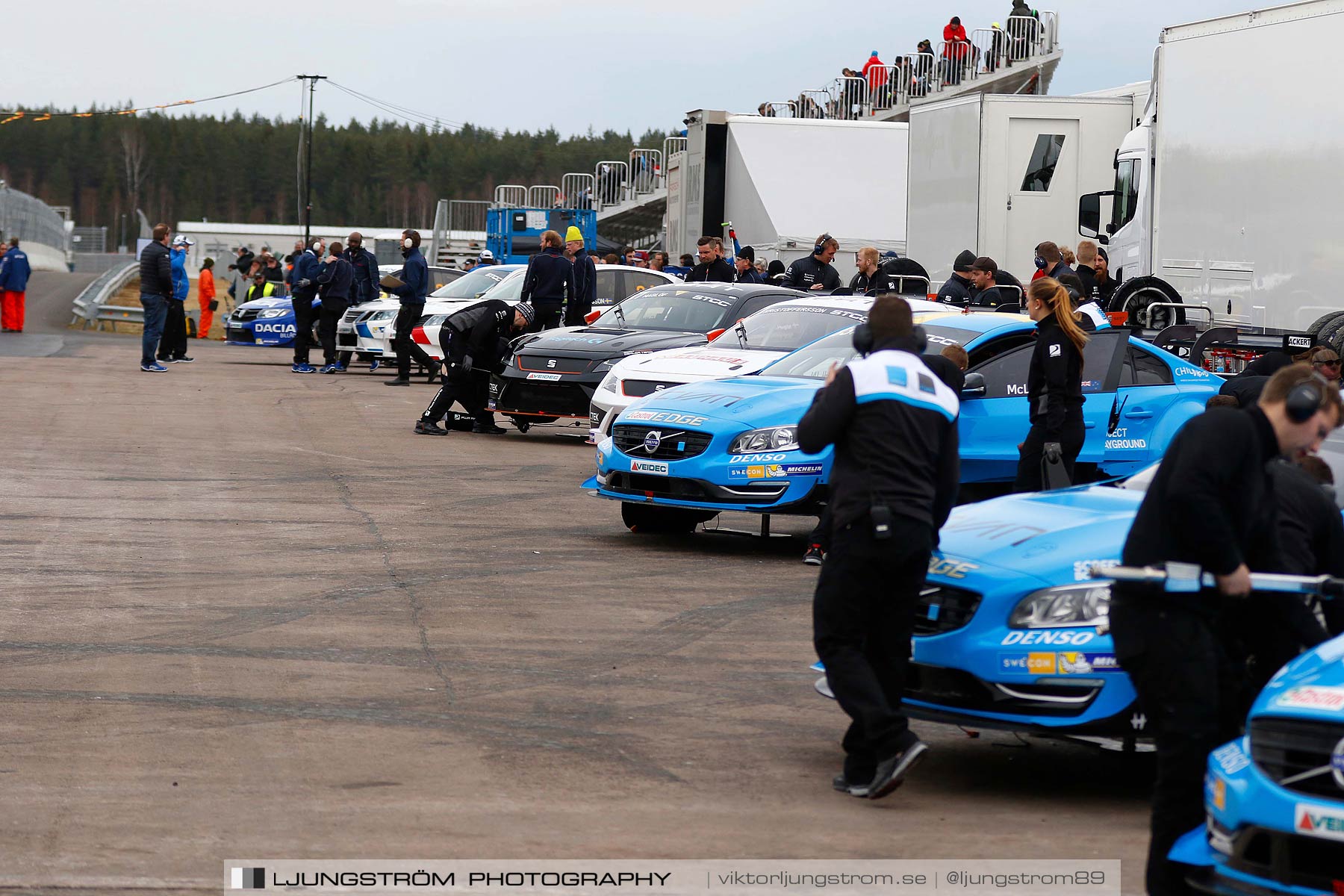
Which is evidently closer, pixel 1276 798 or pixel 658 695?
pixel 1276 798

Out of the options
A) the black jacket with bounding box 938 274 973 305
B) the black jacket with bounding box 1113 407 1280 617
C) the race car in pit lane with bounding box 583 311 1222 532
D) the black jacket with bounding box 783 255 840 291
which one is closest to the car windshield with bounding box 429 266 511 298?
the black jacket with bounding box 783 255 840 291

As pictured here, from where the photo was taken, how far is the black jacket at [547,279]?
1908 cm

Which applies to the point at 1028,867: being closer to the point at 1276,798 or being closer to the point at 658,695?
the point at 1276,798

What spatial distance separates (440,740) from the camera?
6.39m

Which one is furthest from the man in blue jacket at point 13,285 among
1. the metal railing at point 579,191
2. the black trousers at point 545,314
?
the black trousers at point 545,314

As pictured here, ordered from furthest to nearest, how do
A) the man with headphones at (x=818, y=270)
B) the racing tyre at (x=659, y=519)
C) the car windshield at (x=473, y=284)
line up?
1. the car windshield at (x=473, y=284)
2. the man with headphones at (x=818, y=270)
3. the racing tyre at (x=659, y=519)

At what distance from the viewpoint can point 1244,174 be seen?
52.0ft

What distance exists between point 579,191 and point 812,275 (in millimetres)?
31238

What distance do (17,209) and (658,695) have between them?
202 ft

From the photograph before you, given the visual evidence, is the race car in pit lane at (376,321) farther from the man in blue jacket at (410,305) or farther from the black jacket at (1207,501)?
the black jacket at (1207,501)

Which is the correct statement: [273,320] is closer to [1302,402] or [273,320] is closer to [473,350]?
[473,350]

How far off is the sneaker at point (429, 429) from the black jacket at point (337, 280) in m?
8.85

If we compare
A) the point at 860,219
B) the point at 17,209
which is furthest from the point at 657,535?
the point at 17,209

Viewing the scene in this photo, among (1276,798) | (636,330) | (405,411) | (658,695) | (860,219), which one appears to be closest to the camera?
(1276,798)
